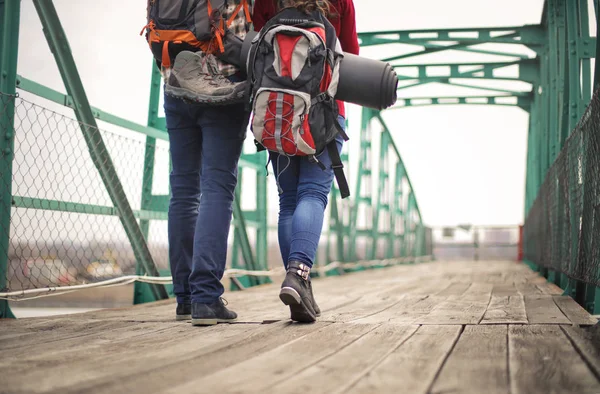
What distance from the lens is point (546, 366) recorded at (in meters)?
1.24

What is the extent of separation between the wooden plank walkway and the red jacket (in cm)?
79

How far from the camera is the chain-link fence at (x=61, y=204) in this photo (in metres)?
2.41

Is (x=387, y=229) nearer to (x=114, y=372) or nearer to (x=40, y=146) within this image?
(x=40, y=146)

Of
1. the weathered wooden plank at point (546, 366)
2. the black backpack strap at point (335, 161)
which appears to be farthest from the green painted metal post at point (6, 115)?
the weathered wooden plank at point (546, 366)

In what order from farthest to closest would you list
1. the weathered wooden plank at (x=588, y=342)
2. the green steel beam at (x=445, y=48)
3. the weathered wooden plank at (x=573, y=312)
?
the green steel beam at (x=445, y=48) → the weathered wooden plank at (x=573, y=312) → the weathered wooden plank at (x=588, y=342)

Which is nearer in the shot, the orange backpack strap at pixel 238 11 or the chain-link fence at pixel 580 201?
the orange backpack strap at pixel 238 11

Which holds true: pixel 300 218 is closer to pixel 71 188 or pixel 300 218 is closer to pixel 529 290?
pixel 71 188

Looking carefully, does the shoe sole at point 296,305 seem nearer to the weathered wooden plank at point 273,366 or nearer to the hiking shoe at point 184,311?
the weathered wooden plank at point 273,366

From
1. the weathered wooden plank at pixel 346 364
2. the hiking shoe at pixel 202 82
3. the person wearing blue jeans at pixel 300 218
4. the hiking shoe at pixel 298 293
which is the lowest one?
the weathered wooden plank at pixel 346 364

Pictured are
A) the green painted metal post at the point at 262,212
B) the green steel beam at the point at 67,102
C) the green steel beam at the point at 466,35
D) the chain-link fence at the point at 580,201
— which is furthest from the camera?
the green steel beam at the point at 466,35

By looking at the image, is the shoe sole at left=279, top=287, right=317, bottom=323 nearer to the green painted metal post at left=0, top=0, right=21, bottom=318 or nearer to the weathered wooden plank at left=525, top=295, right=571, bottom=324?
the weathered wooden plank at left=525, top=295, right=571, bottom=324

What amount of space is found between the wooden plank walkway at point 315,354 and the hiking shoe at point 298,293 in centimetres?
6

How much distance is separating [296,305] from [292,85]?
25.2 inches

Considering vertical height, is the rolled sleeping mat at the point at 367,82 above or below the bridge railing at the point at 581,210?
above
